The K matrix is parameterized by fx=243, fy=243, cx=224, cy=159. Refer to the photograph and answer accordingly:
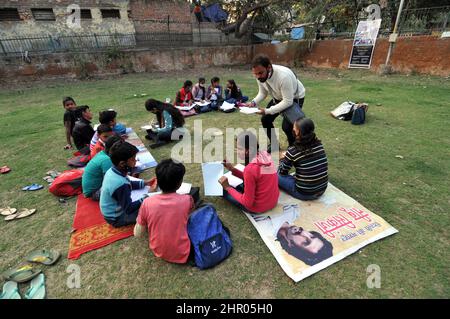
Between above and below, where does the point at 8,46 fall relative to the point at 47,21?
A: below

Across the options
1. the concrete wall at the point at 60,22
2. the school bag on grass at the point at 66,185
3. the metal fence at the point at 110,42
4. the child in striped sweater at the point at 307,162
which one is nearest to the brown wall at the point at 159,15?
the concrete wall at the point at 60,22

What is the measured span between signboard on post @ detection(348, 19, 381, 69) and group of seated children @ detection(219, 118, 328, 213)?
10592 mm

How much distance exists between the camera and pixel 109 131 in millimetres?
3539

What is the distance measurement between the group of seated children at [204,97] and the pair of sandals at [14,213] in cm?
431

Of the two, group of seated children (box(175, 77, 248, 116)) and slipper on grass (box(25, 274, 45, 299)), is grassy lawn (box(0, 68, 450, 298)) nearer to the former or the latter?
slipper on grass (box(25, 274, 45, 299))

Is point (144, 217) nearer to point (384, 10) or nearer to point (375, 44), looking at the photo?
point (375, 44)

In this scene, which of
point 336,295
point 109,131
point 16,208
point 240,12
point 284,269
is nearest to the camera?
point 336,295

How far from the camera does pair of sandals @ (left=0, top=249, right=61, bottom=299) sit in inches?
80.8

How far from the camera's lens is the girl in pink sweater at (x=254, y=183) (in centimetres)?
247

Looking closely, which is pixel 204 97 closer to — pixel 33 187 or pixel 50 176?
pixel 50 176

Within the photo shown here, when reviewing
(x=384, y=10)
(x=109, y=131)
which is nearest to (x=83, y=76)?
(x=109, y=131)

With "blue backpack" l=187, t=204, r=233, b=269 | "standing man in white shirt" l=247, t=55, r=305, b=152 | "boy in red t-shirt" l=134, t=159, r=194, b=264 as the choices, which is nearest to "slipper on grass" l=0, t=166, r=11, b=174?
"boy in red t-shirt" l=134, t=159, r=194, b=264

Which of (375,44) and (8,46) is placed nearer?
(375,44)
